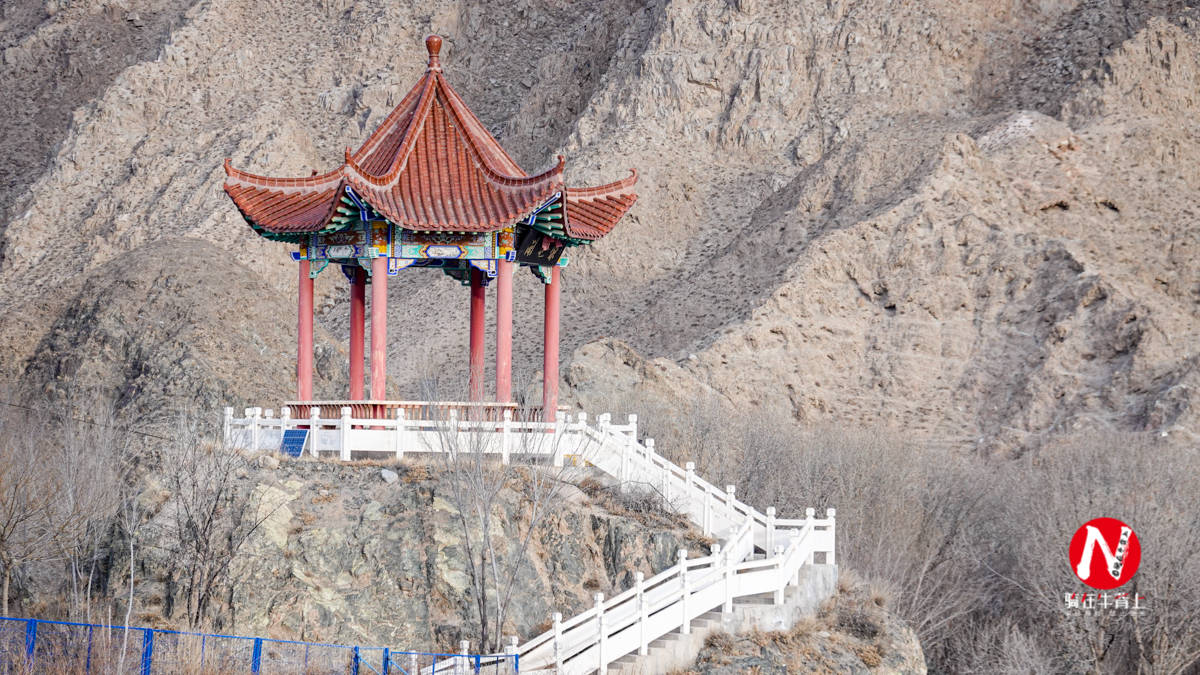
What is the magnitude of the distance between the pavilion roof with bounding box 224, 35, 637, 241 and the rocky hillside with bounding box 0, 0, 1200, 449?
12.4 m

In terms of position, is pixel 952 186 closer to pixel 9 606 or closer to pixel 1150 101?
pixel 1150 101

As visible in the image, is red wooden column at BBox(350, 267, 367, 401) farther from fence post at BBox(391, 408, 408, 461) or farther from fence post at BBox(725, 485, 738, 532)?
fence post at BBox(725, 485, 738, 532)

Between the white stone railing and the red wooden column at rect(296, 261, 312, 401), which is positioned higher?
the red wooden column at rect(296, 261, 312, 401)

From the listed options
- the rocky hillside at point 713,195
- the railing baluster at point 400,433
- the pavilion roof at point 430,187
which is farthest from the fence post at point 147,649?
the rocky hillside at point 713,195

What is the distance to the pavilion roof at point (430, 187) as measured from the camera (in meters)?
30.9

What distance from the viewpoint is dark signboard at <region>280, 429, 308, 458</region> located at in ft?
97.6

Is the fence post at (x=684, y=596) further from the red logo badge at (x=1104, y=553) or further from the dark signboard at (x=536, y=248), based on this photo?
the red logo badge at (x=1104, y=553)

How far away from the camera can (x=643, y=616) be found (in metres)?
25.1

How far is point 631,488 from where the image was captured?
30.4 m

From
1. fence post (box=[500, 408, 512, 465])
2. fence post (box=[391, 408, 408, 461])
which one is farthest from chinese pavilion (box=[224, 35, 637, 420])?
fence post (box=[391, 408, 408, 461])

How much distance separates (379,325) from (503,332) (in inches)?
90.5

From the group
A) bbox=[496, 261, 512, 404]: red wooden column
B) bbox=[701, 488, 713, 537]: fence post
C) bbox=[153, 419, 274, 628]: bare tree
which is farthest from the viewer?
bbox=[496, 261, 512, 404]: red wooden column

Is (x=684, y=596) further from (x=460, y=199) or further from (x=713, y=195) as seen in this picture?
(x=713, y=195)

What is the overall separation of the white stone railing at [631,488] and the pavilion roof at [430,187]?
3.85 m
